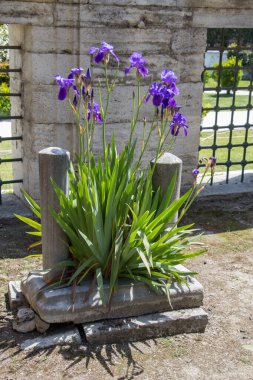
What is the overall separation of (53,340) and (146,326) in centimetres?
55

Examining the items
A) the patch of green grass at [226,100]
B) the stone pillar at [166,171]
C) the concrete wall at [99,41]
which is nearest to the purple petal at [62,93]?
the stone pillar at [166,171]

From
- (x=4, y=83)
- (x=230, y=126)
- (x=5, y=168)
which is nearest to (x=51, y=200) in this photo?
(x=230, y=126)

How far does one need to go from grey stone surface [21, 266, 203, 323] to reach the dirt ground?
0.19 meters

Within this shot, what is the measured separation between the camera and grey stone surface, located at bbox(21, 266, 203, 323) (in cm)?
331

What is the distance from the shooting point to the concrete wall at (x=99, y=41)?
498 cm

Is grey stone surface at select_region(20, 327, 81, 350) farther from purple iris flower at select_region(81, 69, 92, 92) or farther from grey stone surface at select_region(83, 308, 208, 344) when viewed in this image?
purple iris flower at select_region(81, 69, 92, 92)

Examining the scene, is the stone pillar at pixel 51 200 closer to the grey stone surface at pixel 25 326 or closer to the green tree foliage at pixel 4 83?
the grey stone surface at pixel 25 326

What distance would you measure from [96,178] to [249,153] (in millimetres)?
6142

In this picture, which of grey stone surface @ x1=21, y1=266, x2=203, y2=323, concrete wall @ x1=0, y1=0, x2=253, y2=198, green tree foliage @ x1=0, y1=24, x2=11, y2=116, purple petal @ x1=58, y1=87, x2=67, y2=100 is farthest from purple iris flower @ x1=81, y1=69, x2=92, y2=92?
green tree foliage @ x1=0, y1=24, x2=11, y2=116

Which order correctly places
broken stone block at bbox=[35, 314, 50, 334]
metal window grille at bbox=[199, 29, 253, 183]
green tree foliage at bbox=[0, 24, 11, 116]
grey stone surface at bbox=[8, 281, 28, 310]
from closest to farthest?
broken stone block at bbox=[35, 314, 50, 334] < grey stone surface at bbox=[8, 281, 28, 310] < metal window grille at bbox=[199, 29, 253, 183] < green tree foliage at bbox=[0, 24, 11, 116]

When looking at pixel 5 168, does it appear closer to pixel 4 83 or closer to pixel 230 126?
pixel 230 126

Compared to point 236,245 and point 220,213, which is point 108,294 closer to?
point 236,245

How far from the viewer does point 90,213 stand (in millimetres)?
3336

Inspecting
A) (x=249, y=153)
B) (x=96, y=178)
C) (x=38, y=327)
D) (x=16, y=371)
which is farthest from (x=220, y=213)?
(x=249, y=153)
